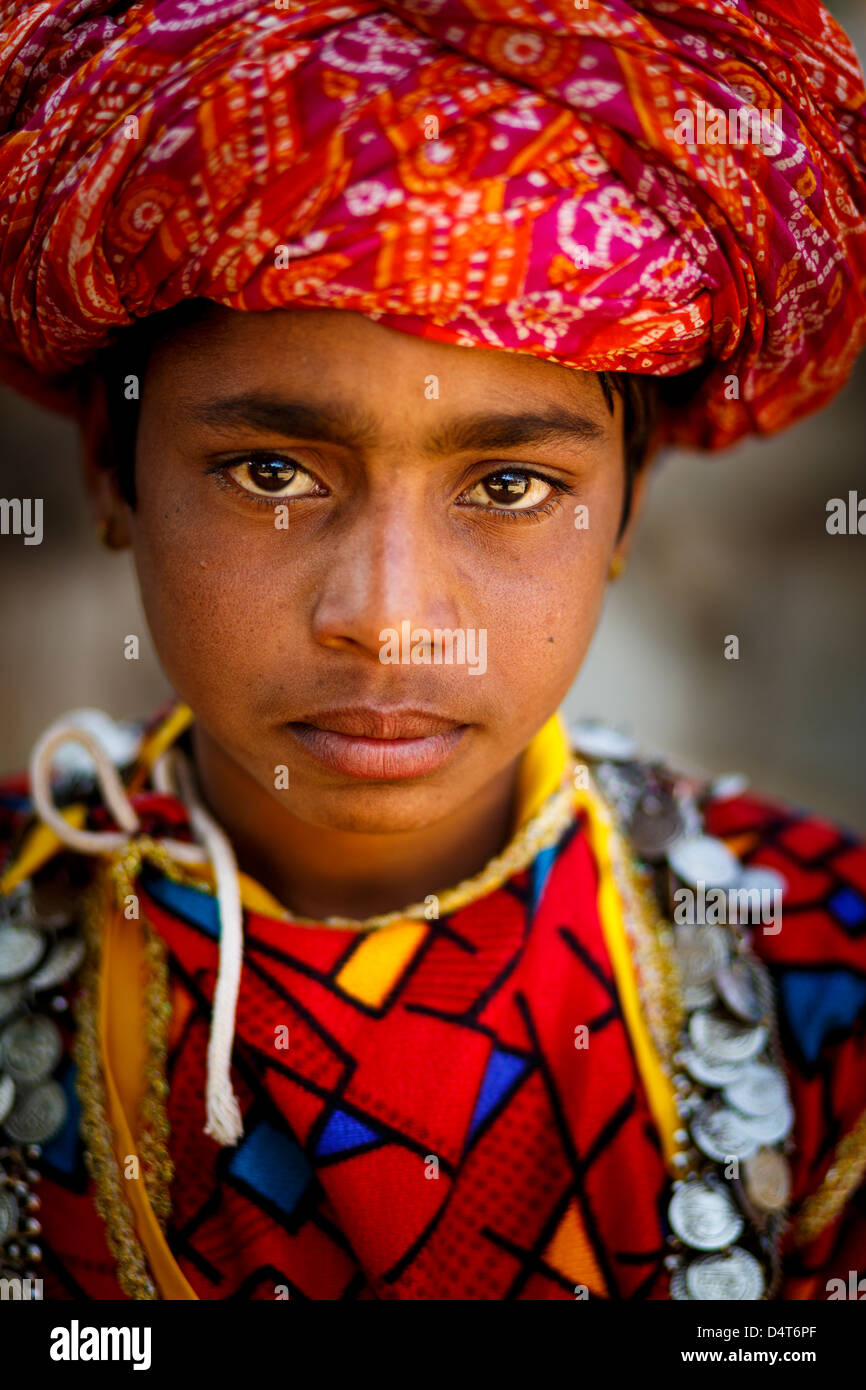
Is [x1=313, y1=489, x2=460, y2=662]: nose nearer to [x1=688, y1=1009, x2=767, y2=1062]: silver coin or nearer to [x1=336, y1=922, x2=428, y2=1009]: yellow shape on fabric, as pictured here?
[x1=336, y1=922, x2=428, y2=1009]: yellow shape on fabric

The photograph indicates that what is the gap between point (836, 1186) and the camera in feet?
4.18

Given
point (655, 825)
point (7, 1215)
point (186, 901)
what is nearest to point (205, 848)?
point (186, 901)

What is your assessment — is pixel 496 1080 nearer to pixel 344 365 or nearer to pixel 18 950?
pixel 18 950

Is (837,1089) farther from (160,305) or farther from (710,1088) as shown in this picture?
(160,305)

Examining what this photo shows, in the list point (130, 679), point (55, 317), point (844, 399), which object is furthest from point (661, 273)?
point (130, 679)

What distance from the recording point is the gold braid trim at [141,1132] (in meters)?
1.22

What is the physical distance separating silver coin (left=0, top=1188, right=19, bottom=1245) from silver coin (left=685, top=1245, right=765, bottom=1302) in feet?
2.33

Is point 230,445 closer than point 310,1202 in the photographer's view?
Yes

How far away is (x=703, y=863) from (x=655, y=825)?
2.9 inches

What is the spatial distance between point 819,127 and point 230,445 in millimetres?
635

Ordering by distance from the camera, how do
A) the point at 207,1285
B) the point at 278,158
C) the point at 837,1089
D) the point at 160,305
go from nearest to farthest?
the point at 278,158 < the point at 160,305 < the point at 207,1285 < the point at 837,1089

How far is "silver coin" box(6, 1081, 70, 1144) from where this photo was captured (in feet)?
4.18

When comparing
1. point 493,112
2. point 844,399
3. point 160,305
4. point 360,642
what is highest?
point 844,399

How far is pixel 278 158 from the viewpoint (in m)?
0.97
